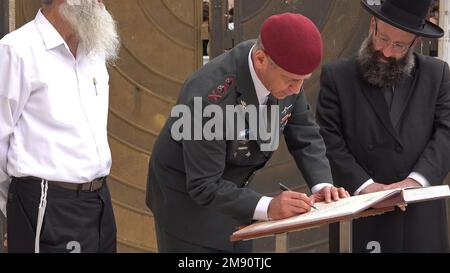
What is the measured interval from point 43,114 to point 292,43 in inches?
41.4

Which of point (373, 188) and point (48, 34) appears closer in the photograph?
point (48, 34)

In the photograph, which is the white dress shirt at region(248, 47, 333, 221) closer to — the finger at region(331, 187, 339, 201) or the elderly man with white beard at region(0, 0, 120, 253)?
the finger at region(331, 187, 339, 201)

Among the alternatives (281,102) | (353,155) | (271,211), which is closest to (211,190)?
(271,211)

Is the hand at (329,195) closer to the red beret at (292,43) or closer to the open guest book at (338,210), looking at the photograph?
the open guest book at (338,210)

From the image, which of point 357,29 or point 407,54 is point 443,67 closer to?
point 407,54

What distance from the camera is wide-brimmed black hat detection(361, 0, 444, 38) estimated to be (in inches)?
180

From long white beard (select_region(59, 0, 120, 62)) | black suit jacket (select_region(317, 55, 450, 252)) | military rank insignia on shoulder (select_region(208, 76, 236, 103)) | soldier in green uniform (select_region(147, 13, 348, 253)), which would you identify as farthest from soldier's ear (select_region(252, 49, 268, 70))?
black suit jacket (select_region(317, 55, 450, 252))

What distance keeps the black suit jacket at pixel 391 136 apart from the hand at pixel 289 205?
38.5 inches

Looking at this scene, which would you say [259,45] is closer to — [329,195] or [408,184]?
[329,195]

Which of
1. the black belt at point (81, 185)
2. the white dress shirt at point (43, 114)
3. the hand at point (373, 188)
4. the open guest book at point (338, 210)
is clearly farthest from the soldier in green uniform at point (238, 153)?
the hand at point (373, 188)

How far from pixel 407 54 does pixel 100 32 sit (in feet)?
4.91

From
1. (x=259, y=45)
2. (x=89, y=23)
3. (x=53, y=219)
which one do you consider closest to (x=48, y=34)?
(x=89, y=23)

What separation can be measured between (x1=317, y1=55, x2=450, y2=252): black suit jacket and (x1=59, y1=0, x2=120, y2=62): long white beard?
1147 millimetres

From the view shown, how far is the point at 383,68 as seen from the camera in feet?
15.3
